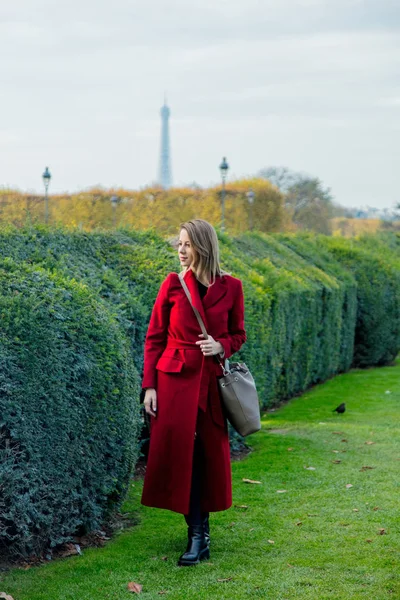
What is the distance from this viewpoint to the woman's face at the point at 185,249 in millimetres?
5082

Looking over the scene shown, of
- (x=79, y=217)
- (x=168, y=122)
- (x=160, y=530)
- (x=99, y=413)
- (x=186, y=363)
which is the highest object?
Answer: (x=168, y=122)

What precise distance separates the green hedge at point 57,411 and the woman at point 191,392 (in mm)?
428

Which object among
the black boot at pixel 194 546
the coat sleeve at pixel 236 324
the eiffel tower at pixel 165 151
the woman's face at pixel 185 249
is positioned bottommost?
the black boot at pixel 194 546

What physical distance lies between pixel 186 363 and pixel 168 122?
111539mm

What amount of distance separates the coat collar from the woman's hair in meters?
0.04

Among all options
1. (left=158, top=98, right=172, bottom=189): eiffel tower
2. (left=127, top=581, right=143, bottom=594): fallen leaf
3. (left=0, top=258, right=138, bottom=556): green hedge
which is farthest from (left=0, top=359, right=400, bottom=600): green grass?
(left=158, top=98, right=172, bottom=189): eiffel tower

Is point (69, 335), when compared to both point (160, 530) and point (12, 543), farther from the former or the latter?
point (160, 530)

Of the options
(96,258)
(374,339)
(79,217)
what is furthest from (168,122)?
(96,258)

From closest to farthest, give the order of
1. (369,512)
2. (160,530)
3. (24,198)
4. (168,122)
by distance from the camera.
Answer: (160,530)
(369,512)
(24,198)
(168,122)

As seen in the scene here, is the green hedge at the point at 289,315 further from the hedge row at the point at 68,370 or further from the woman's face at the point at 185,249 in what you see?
the woman's face at the point at 185,249

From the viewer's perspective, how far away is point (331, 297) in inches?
Answer: 584

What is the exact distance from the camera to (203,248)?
5.09m

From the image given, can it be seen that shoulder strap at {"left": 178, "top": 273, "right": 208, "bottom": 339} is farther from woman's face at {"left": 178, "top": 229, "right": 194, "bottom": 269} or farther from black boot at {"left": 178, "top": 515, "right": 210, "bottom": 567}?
black boot at {"left": 178, "top": 515, "right": 210, "bottom": 567}

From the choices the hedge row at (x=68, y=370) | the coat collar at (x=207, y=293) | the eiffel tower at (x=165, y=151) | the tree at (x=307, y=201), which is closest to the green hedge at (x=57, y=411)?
the hedge row at (x=68, y=370)
